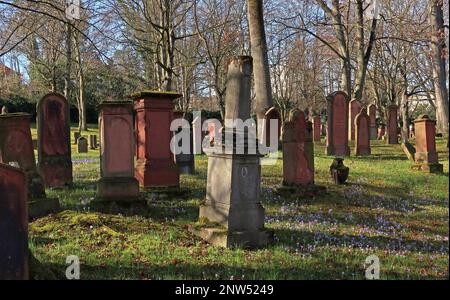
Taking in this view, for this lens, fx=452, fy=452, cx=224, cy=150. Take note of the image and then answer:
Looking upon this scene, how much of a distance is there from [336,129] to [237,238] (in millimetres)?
13119

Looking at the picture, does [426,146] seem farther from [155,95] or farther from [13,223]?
[13,223]

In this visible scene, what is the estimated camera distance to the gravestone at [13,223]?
3734 millimetres

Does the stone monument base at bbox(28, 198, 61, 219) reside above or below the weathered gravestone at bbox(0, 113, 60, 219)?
below

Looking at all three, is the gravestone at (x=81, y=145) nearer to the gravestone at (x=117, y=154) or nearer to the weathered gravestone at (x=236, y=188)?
the gravestone at (x=117, y=154)

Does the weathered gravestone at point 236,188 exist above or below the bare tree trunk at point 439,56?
below

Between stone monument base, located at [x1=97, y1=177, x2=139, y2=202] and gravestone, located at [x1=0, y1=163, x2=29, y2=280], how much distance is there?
168 inches

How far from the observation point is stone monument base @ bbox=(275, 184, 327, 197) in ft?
31.3

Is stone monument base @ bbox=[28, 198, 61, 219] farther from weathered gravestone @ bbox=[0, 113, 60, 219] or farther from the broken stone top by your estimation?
the broken stone top

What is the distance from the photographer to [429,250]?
239 inches

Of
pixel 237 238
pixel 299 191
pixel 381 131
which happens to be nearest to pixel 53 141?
pixel 299 191

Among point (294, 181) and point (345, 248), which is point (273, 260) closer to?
point (345, 248)

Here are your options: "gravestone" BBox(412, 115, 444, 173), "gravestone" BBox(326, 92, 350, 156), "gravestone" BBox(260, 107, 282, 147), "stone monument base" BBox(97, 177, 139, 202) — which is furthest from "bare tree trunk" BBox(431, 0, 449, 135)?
"stone monument base" BBox(97, 177, 139, 202)

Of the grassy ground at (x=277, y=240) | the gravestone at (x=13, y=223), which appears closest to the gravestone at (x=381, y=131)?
the grassy ground at (x=277, y=240)

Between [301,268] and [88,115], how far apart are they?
153 feet
